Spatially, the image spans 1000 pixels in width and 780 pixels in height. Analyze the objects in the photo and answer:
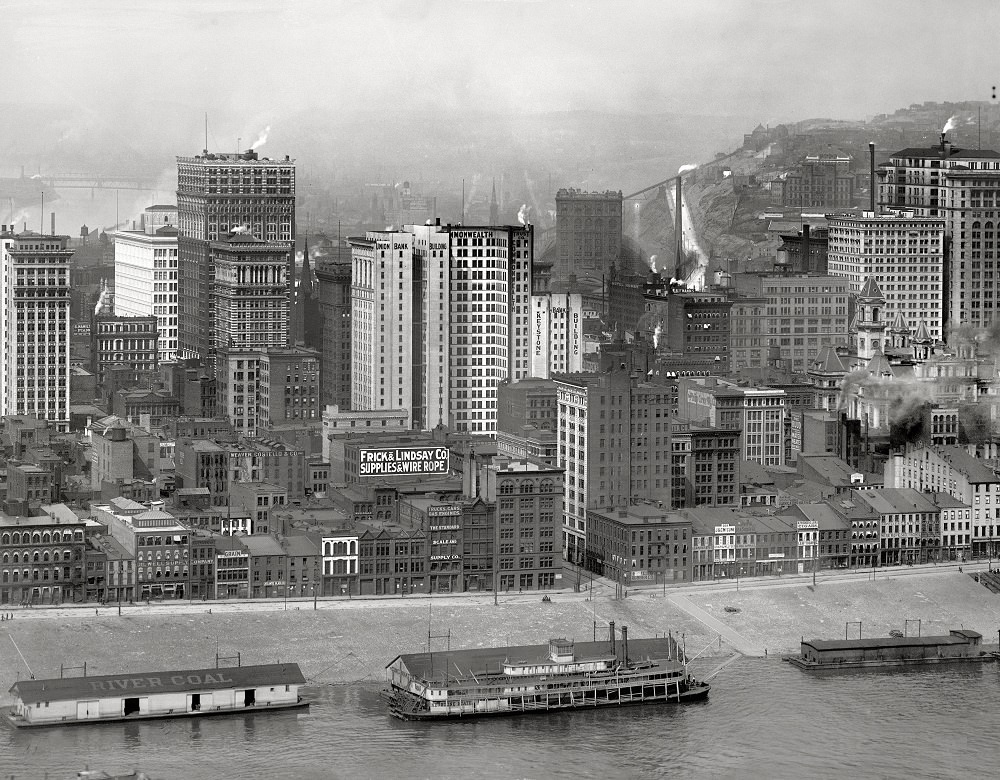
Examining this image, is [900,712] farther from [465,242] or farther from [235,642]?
[465,242]

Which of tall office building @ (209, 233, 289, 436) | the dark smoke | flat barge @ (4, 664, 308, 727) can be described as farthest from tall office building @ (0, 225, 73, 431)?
flat barge @ (4, 664, 308, 727)

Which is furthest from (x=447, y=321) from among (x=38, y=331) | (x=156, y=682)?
(x=156, y=682)

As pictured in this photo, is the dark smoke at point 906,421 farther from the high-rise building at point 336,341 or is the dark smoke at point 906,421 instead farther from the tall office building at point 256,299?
the tall office building at point 256,299

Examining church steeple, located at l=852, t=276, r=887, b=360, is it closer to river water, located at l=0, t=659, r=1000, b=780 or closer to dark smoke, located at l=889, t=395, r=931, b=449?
dark smoke, located at l=889, t=395, r=931, b=449

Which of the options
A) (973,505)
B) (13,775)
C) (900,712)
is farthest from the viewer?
(973,505)

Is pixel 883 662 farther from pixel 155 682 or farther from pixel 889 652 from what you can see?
pixel 155 682

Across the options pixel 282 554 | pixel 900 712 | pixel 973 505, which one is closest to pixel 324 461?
pixel 282 554

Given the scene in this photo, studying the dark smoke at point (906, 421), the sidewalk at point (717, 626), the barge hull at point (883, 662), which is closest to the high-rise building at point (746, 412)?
the dark smoke at point (906, 421)
